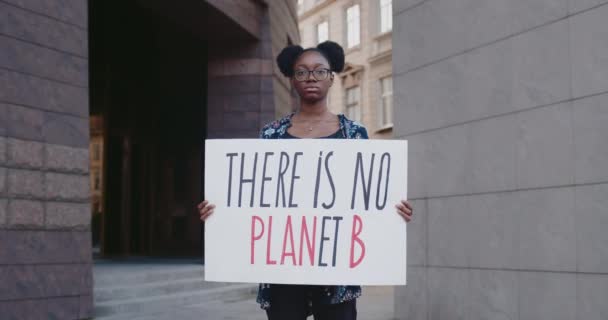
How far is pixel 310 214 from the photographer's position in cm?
343

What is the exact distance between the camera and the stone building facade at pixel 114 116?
752cm

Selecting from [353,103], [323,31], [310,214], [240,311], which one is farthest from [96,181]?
[310,214]

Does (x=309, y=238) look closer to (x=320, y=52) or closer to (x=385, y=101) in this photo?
(x=320, y=52)

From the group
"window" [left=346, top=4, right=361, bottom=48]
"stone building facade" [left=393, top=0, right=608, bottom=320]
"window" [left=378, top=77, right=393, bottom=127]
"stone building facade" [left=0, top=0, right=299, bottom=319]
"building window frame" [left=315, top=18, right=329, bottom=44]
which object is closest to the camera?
"stone building facade" [left=393, top=0, right=608, bottom=320]

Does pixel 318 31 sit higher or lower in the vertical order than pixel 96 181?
higher

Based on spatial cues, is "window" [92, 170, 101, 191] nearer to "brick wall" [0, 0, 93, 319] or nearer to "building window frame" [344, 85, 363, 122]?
"building window frame" [344, 85, 363, 122]

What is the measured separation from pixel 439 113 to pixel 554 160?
5.66 feet

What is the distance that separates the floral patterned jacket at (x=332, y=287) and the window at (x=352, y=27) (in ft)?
94.8

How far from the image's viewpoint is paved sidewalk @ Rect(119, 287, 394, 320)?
8835mm

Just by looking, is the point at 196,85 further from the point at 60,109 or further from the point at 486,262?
the point at 486,262

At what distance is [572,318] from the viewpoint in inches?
243

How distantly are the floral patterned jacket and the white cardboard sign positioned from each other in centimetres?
13

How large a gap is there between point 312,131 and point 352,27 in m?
29.9

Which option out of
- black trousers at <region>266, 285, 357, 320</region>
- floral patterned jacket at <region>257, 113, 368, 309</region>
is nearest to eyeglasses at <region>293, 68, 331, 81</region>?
floral patterned jacket at <region>257, 113, 368, 309</region>
